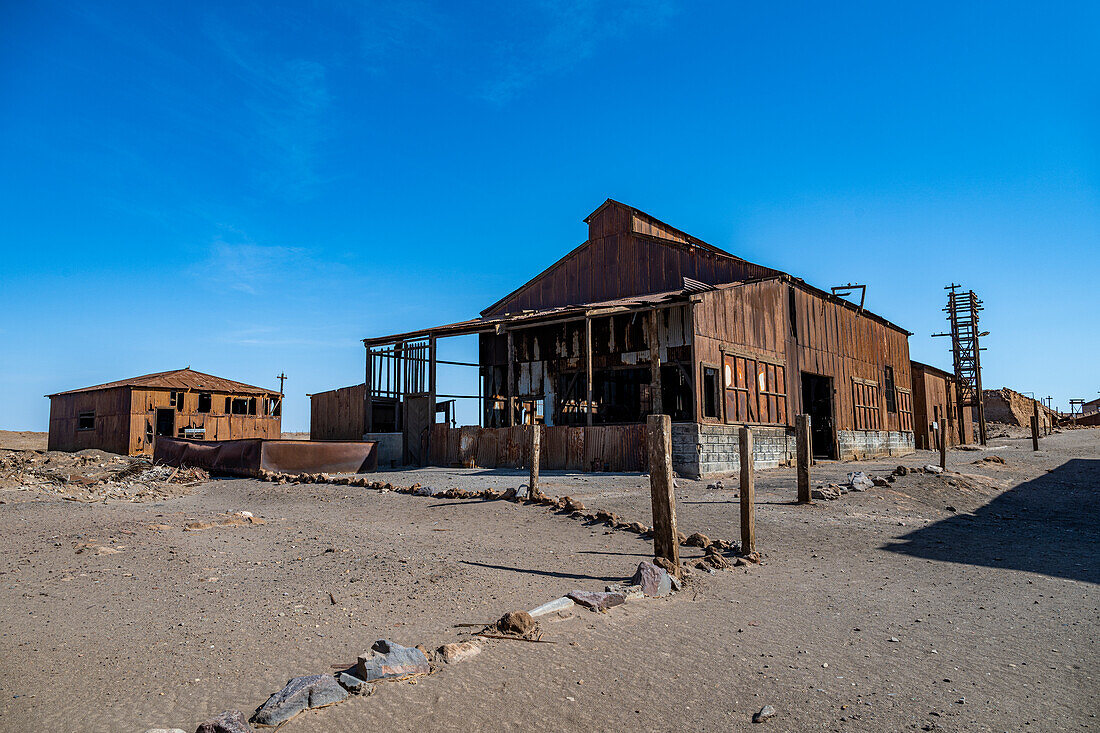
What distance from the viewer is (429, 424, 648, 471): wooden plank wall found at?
18.4 m

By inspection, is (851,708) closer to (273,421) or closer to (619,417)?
(619,417)

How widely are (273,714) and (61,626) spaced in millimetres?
3004

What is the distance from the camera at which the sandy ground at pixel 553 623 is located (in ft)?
13.4

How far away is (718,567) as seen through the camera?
8031 millimetres

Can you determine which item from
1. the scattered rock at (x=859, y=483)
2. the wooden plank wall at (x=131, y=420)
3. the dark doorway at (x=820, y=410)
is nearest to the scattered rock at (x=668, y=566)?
the scattered rock at (x=859, y=483)

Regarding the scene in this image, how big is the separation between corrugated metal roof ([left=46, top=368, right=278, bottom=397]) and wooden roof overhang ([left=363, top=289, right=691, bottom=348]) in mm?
14556

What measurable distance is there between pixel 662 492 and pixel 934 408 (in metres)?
40.8

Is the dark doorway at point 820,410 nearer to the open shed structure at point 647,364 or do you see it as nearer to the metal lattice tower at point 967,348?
the open shed structure at point 647,364

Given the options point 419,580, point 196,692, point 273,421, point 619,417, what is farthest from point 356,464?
point 273,421

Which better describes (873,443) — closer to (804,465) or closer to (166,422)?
(804,465)

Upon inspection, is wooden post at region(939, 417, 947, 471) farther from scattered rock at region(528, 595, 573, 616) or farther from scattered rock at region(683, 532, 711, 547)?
scattered rock at region(528, 595, 573, 616)

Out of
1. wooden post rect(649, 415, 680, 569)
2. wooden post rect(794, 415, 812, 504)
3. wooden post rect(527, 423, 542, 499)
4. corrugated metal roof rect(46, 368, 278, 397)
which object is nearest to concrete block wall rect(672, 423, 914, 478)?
wooden post rect(794, 415, 812, 504)

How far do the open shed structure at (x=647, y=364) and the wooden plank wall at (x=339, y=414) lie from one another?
18.5 inches

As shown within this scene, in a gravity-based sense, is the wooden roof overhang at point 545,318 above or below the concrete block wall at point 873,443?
above
